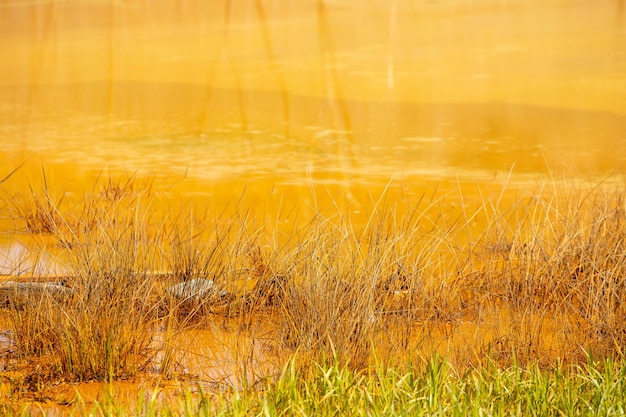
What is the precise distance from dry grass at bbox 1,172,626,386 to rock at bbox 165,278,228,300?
0.10ft

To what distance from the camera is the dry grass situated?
388 cm

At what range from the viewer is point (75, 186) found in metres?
9.00

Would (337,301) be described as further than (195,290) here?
No

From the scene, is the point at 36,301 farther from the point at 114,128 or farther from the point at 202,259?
the point at 114,128

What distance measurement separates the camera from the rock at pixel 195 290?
4.79 metres

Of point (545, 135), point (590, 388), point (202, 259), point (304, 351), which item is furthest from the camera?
point (545, 135)

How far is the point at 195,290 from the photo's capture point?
4812mm

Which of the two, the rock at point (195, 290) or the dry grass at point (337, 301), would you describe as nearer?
the dry grass at point (337, 301)

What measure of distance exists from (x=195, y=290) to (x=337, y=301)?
3.46ft

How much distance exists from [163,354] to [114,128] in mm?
8924

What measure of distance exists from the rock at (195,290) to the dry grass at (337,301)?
0.10 feet

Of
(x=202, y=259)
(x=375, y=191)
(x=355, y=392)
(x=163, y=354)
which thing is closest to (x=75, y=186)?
(x=375, y=191)

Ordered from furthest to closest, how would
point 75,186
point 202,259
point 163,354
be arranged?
1. point 75,186
2. point 202,259
3. point 163,354

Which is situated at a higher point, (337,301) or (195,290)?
(337,301)
